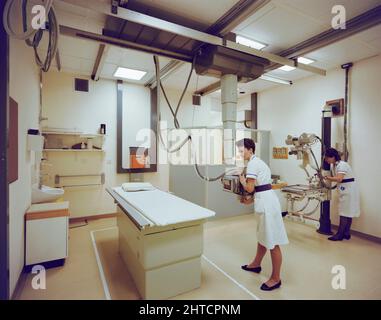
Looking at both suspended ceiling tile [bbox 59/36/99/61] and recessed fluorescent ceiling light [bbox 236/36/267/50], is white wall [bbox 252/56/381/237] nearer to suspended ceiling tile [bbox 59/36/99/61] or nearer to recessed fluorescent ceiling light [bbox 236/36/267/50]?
recessed fluorescent ceiling light [bbox 236/36/267/50]

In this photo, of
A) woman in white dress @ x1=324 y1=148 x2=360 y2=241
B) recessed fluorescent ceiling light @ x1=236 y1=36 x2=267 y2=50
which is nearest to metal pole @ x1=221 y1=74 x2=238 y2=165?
recessed fluorescent ceiling light @ x1=236 y1=36 x2=267 y2=50

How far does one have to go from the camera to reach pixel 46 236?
2531 millimetres

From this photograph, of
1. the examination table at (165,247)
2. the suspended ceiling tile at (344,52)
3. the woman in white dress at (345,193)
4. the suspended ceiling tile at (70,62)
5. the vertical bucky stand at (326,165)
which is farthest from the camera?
the vertical bucky stand at (326,165)

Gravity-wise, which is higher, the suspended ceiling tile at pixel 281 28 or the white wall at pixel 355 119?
the suspended ceiling tile at pixel 281 28

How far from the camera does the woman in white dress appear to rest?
3389mm

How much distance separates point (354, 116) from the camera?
371 centimetres

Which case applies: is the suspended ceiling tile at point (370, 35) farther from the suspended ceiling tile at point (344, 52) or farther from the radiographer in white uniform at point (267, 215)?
the radiographer in white uniform at point (267, 215)

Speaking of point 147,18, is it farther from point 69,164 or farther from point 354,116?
point 354,116

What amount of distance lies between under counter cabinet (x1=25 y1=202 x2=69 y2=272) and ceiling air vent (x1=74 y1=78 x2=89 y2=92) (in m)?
2.60

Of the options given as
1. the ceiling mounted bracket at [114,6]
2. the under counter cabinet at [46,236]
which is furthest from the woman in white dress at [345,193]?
the under counter cabinet at [46,236]

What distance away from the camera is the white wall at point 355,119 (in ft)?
11.4

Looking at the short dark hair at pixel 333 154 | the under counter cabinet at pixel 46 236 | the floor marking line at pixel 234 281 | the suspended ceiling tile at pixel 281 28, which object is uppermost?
the suspended ceiling tile at pixel 281 28

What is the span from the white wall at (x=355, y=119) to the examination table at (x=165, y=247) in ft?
10.1
